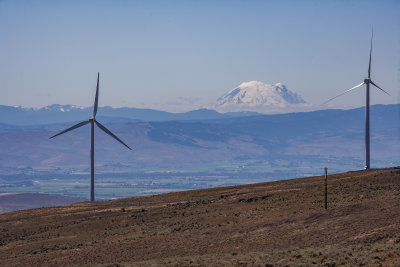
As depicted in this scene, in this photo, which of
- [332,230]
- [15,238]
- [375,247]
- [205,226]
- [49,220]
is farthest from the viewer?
[49,220]

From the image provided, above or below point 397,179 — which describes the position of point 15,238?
below

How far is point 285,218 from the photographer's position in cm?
6756

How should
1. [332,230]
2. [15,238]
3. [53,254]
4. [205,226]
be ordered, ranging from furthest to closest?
[15,238]
[205,226]
[53,254]
[332,230]

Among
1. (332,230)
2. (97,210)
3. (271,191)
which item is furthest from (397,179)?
(97,210)

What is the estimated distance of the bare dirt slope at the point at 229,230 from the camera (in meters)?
47.5

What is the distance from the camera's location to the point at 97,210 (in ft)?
309

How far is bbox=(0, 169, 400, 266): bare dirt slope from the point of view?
156 ft

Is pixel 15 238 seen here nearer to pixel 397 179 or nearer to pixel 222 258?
pixel 222 258

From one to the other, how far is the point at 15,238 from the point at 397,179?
4470cm

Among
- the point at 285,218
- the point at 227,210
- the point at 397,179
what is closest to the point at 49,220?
the point at 227,210

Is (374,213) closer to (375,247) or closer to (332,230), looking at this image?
(332,230)

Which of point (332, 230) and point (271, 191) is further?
point (271, 191)

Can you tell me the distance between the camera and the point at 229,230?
66.5 meters

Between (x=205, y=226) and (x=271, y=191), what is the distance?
66.9 ft
